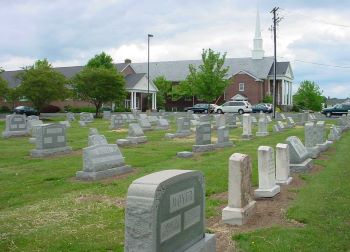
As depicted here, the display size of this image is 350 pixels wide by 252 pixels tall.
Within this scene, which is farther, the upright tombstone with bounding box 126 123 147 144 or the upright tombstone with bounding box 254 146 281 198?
the upright tombstone with bounding box 126 123 147 144

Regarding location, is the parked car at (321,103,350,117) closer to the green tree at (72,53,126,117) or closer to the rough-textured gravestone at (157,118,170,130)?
the green tree at (72,53,126,117)

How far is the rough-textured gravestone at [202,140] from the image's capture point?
18031 millimetres

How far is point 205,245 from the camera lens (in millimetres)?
5039

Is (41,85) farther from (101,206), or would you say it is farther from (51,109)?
(101,206)

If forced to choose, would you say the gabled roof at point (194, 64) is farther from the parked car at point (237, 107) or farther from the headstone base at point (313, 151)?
the headstone base at point (313, 151)

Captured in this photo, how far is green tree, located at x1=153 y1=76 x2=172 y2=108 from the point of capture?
74688mm

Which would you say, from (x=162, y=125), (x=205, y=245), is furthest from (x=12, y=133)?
(x=205, y=245)

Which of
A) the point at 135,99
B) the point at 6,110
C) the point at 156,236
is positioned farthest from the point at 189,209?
the point at 135,99

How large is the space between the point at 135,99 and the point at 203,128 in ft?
169

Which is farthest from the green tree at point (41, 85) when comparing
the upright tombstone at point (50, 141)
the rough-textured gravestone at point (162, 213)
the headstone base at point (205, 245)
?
the rough-textured gravestone at point (162, 213)

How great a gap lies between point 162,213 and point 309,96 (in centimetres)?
7027

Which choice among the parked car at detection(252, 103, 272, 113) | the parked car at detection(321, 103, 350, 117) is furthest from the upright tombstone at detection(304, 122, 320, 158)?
the parked car at detection(252, 103, 272, 113)

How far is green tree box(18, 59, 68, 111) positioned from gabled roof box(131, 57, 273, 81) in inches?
1373

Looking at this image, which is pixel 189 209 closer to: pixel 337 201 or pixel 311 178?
pixel 337 201
